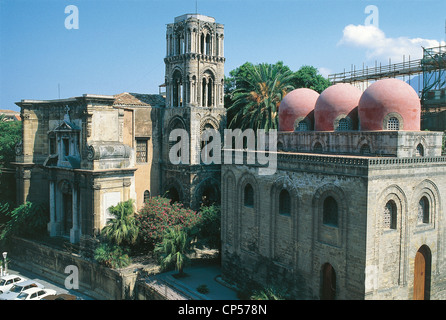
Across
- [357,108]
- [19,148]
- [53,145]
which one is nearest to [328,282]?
[357,108]

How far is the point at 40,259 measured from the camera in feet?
94.2

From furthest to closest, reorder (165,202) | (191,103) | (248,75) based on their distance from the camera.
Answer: (248,75)
(191,103)
(165,202)

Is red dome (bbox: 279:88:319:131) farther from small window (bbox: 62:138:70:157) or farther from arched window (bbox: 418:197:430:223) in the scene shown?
small window (bbox: 62:138:70:157)

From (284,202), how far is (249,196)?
2.79m

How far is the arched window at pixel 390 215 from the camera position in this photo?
16.7 metres

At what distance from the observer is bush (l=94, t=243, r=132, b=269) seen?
2402 centimetres

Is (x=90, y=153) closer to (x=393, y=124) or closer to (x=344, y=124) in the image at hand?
(x=344, y=124)

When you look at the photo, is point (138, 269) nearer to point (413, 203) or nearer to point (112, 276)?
point (112, 276)

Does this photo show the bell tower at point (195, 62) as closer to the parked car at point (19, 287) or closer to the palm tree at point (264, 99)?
the palm tree at point (264, 99)

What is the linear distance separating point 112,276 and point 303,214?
11880 mm

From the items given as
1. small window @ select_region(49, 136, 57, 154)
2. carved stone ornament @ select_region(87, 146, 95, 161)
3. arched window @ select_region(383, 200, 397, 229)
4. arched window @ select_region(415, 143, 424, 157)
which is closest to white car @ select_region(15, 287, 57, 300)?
carved stone ornament @ select_region(87, 146, 95, 161)

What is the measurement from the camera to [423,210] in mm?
18172
